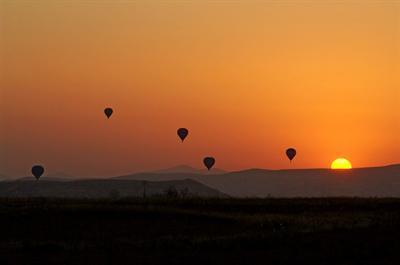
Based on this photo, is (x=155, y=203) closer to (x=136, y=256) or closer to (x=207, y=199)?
(x=207, y=199)

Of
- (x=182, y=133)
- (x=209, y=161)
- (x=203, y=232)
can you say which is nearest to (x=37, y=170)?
(x=209, y=161)

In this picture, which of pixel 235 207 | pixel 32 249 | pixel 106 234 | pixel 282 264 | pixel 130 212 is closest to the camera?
pixel 282 264

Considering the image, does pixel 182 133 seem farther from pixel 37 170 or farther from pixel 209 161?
pixel 37 170

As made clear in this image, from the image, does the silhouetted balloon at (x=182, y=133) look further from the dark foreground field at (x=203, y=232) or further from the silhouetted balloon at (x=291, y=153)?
the dark foreground field at (x=203, y=232)

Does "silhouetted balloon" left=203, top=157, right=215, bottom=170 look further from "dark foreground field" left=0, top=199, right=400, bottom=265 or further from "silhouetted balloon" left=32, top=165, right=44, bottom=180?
"dark foreground field" left=0, top=199, right=400, bottom=265

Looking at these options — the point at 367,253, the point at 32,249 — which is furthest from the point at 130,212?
the point at 367,253

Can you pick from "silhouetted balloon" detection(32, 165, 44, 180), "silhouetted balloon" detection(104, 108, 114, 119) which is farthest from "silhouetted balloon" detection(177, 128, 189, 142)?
"silhouetted balloon" detection(32, 165, 44, 180)

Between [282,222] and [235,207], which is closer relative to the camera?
[282,222]

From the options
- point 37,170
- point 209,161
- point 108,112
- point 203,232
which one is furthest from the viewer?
point 37,170
